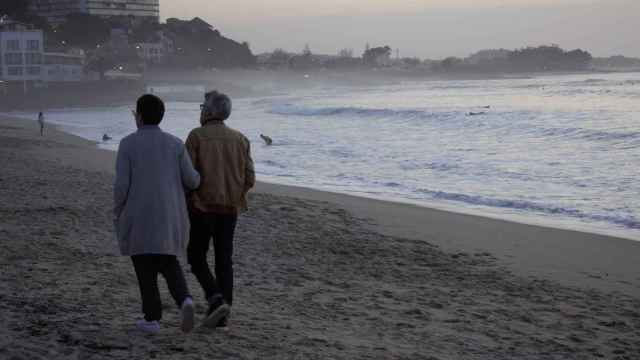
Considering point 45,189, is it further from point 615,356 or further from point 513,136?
point 513,136

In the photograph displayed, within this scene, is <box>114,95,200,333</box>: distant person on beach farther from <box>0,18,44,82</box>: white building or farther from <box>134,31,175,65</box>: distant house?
<box>134,31,175,65</box>: distant house

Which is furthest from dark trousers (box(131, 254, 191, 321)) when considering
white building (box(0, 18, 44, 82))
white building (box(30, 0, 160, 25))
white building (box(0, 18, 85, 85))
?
white building (box(30, 0, 160, 25))

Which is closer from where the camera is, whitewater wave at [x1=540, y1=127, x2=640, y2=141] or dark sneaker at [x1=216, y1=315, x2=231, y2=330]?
dark sneaker at [x1=216, y1=315, x2=231, y2=330]

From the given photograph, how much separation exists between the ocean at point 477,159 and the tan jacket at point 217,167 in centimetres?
739

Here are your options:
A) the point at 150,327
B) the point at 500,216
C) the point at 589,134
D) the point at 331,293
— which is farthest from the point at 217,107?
the point at 589,134

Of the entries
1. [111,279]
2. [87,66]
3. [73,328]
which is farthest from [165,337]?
[87,66]

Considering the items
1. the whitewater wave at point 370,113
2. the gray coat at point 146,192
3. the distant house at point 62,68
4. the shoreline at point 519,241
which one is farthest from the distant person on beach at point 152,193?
the distant house at point 62,68

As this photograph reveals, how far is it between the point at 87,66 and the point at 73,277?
3513 inches

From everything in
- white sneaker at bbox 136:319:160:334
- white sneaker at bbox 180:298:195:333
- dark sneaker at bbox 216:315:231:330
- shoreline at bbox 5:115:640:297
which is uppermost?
white sneaker at bbox 180:298:195:333

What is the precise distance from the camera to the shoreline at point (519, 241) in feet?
26.2

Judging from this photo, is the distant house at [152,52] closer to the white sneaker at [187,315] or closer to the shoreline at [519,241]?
the shoreline at [519,241]

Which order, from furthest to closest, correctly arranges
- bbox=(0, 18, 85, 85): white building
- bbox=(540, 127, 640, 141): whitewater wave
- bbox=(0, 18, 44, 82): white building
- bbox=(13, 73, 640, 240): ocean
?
bbox=(0, 18, 85, 85): white building
bbox=(0, 18, 44, 82): white building
bbox=(540, 127, 640, 141): whitewater wave
bbox=(13, 73, 640, 240): ocean

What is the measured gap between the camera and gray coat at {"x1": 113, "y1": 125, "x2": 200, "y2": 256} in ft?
13.9

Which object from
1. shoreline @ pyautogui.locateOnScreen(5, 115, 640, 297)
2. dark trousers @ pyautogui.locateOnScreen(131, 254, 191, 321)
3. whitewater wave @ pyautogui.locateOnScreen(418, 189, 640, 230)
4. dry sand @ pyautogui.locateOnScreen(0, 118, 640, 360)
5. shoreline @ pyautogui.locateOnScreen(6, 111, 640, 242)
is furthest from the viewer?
whitewater wave @ pyautogui.locateOnScreen(418, 189, 640, 230)
